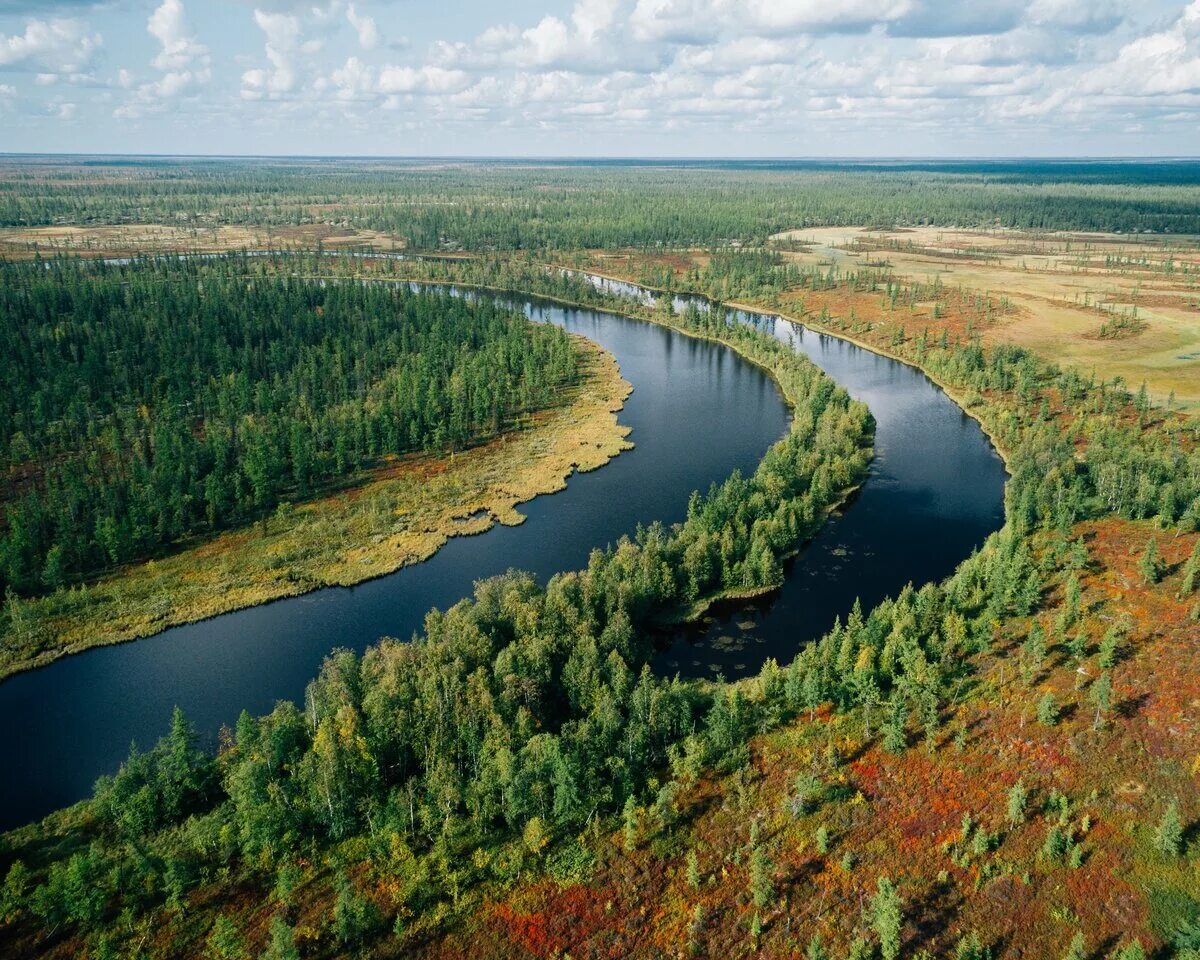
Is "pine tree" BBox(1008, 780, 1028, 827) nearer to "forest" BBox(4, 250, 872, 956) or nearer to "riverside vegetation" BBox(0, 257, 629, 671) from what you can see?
"forest" BBox(4, 250, 872, 956)

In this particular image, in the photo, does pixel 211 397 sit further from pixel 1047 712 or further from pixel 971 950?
pixel 971 950

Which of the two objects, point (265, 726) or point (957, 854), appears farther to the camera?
point (265, 726)

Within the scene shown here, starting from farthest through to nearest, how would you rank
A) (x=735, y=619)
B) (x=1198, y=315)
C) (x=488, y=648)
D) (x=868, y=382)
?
(x=1198, y=315) < (x=868, y=382) < (x=735, y=619) < (x=488, y=648)

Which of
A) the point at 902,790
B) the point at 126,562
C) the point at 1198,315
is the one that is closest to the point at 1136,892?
the point at 902,790

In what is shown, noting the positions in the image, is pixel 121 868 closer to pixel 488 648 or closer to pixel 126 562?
pixel 488 648

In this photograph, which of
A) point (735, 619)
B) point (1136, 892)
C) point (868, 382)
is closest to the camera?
point (1136, 892)

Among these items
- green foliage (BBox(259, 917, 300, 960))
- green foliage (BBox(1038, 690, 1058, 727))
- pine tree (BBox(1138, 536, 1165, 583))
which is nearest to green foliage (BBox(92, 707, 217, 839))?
green foliage (BBox(259, 917, 300, 960))

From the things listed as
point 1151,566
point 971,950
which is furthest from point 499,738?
point 1151,566

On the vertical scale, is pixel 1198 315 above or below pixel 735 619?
above

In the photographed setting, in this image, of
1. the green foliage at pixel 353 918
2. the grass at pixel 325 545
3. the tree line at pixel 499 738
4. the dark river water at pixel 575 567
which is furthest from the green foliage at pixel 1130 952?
the grass at pixel 325 545
